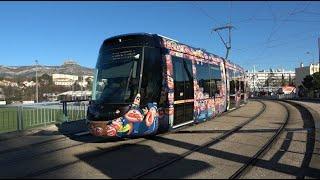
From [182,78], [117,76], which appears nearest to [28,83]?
[182,78]

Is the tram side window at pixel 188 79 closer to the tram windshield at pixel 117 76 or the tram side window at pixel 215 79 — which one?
the tram windshield at pixel 117 76

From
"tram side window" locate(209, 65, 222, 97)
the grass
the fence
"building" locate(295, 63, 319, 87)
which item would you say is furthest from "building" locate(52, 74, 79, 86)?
"building" locate(295, 63, 319, 87)

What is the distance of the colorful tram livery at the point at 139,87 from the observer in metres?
13.4

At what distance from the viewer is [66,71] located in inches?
3068

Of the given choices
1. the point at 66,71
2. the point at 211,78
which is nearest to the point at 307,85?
the point at 66,71

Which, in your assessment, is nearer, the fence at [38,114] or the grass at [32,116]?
the fence at [38,114]

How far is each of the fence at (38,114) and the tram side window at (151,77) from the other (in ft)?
20.5

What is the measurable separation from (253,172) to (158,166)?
6.45 ft

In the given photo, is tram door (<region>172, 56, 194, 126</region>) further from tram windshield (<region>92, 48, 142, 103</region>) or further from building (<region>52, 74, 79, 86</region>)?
building (<region>52, 74, 79, 86</region>)

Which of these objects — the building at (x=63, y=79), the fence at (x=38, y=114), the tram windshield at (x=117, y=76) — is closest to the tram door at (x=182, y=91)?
the tram windshield at (x=117, y=76)

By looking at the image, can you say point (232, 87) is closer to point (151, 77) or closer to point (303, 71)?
point (151, 77)

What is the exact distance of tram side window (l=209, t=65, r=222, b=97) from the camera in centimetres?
2120

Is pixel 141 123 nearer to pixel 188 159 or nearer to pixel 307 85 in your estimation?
pixel 188 159

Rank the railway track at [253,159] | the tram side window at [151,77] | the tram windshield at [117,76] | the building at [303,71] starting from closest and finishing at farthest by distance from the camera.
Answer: the railway track at [253,159] < the tram windshield at [117,76] < the tram side window at [151,77] < the building at [303,71]
